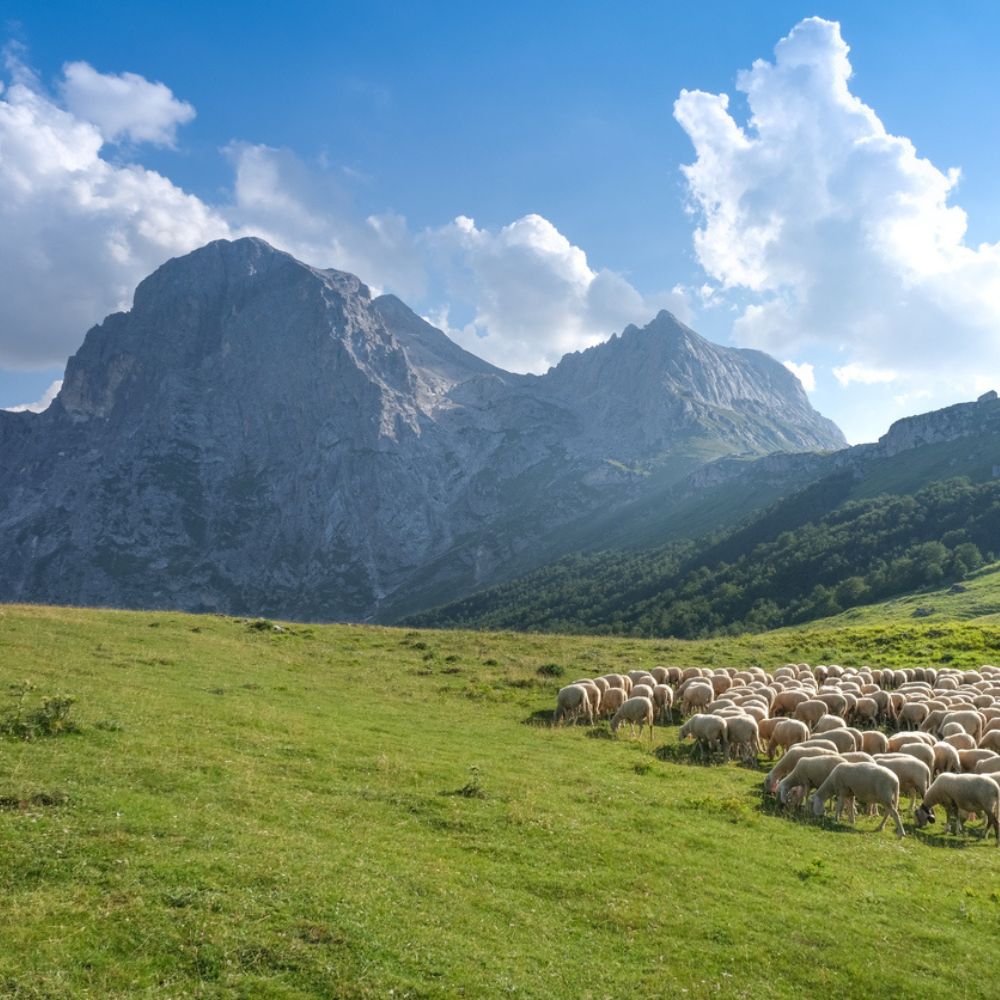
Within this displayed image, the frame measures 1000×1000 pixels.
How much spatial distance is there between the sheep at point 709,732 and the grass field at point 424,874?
171 cm

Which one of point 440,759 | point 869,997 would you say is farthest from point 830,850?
point 440,759

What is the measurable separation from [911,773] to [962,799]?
4.65ft

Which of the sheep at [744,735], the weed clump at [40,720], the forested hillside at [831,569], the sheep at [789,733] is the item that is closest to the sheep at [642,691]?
the sheep at [744,735]

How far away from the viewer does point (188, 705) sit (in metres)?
24.7

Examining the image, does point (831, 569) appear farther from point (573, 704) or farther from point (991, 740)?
point (573, 704)

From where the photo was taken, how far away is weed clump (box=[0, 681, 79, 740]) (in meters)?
18.1

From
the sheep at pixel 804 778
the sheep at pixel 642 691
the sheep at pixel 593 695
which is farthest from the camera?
the sheep at pixel 593 695

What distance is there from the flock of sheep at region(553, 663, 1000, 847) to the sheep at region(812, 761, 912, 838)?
3cm

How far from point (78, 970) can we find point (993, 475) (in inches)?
9066

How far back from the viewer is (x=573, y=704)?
3253 centimetres

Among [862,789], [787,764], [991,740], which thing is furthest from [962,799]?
[991,740]

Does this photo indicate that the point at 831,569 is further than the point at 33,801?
Yes

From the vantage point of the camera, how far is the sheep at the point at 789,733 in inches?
1027

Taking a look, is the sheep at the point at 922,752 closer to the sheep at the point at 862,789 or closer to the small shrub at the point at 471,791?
the sheep at the point at 862,789
